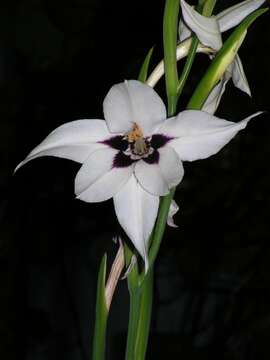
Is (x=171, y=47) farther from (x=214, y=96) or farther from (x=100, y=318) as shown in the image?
(x=100, y=318)

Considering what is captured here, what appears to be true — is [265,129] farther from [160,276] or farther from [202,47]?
[202,47]

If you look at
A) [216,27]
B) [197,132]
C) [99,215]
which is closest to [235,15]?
[216,27]

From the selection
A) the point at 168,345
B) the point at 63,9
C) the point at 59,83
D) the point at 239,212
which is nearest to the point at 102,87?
the point at 59,83

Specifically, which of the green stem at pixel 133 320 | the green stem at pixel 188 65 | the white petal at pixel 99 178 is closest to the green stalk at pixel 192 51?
the green stem at pixel 188 65

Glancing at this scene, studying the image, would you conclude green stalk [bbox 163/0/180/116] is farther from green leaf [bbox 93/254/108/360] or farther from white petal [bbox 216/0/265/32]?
green leaf [bbox 93/254/108/360]

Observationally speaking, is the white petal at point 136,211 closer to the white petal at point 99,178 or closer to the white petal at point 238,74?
the white petal at point 99,178

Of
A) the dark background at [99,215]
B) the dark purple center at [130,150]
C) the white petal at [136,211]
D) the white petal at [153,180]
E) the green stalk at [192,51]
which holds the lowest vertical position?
the dark background at [99,215]
